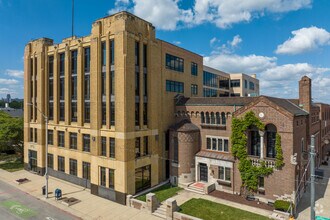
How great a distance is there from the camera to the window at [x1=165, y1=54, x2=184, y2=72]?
32031mm

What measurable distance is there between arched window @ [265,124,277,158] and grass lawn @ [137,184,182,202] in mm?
11557

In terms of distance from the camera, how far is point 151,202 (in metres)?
22.3

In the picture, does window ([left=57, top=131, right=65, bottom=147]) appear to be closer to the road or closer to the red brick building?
the road

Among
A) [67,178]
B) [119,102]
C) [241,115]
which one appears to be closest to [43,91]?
[67,178]

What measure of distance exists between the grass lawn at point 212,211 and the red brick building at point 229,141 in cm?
396

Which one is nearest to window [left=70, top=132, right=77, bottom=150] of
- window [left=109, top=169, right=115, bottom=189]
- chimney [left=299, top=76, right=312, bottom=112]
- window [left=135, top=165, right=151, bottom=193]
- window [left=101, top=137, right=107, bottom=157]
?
window [left=101, top=137, right=107, bottom=157]

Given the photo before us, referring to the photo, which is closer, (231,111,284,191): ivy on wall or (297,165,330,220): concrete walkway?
(297,165,330,220): concrete walkway

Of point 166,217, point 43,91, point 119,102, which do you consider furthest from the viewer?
point 43,91

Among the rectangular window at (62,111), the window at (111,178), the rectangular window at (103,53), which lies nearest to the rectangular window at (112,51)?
the rectangular window at (103,53)

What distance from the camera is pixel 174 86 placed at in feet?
109

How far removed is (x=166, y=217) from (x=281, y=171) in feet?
41.0

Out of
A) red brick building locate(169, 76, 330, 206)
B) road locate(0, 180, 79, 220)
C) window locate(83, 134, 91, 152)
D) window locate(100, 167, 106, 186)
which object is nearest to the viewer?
road locate(0, 180, 79, 220)

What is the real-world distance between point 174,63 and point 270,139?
16610mm

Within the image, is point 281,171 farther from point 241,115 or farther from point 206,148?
point 206,148
